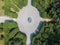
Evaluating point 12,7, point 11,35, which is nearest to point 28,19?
point 12,7

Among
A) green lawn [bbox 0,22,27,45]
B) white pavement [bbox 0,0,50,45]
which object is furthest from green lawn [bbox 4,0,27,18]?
green lawn [bbox 0,22,27,45]

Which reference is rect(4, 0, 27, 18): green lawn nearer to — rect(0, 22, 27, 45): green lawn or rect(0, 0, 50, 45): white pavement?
rect(0, 0, 50, 45): white pavement

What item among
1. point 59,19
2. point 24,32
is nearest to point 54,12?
point 59,19

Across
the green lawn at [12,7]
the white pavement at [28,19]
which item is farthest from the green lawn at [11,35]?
the green lawn at [12,7]

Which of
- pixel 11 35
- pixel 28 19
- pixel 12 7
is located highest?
pixel 12 7

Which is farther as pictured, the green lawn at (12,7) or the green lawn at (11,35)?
the green lawn at (12,7)

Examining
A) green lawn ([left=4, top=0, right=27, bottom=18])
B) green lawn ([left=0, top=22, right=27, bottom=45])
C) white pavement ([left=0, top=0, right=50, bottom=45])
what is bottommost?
green lawn ([left=0, top=22, right=27, bottom=45])

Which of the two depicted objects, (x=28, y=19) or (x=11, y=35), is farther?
(x=28, y=19)

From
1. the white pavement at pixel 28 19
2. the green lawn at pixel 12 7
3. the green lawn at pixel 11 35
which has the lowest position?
the green lawn at pixel 11 35

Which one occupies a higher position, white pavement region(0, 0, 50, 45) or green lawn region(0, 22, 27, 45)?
white pavement region(0, 0, 50, 45)

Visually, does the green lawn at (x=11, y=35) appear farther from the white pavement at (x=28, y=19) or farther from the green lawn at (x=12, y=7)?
the green lawn at (x=12, y=7)

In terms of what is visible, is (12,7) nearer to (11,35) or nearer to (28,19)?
(28,19)

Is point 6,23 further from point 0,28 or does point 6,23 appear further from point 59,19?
point 59,19
